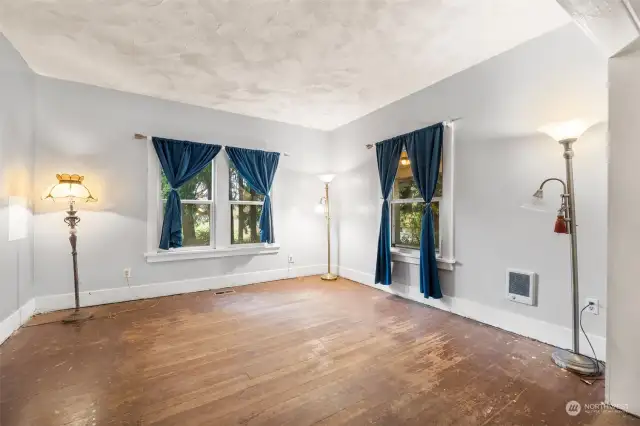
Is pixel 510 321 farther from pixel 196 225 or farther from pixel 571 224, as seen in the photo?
pixel 196 225

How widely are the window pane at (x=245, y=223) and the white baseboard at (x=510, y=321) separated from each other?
2.29m

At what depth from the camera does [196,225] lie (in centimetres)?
420

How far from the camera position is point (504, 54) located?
278 cm

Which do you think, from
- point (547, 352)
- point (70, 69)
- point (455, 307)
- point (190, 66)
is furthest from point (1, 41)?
point (547, 352)

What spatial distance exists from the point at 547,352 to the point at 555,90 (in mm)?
2154

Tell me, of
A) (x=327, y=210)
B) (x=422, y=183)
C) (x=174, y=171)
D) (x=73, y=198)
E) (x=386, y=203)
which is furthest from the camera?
(x=327, y=210)

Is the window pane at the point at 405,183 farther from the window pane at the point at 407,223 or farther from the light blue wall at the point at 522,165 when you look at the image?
the light blue wall at the point at 522,165

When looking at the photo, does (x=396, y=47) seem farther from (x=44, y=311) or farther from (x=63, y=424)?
(x=44, y=311)

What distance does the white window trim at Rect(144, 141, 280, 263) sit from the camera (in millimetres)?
3803

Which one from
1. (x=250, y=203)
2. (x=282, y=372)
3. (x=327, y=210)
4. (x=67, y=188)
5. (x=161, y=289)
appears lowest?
(x=282, y=372)

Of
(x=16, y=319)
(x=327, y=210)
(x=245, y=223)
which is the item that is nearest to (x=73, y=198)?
(x=16, y=319)

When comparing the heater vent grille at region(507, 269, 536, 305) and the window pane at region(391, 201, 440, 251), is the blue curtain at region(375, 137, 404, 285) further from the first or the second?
the heater vent grille at region(507, 269, 536, 305)

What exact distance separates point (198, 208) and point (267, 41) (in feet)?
8.28

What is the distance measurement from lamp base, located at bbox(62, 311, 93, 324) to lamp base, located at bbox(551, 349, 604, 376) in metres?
4.29
